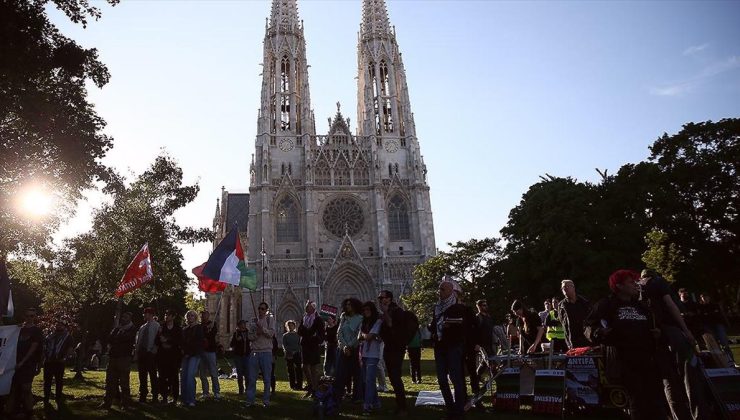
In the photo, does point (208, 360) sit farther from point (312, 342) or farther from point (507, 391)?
point (507, 391)

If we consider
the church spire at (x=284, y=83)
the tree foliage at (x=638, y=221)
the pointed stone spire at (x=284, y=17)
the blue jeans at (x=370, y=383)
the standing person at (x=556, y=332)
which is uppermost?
the pointed stone spire at (x=284, y=17)

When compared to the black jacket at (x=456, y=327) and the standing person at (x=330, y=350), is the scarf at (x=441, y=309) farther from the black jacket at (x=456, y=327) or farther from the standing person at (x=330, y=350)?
the standing person at (x=330, y=350)

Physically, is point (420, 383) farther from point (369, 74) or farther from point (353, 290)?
point (369, 74)

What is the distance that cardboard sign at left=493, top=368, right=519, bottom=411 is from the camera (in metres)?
7.50

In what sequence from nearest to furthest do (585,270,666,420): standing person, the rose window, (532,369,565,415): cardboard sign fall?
(585,270,666,420): standing person, (532,369,565,415): cardboard sign, the rose window

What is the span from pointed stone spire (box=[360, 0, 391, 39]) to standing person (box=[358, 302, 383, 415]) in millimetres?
46421

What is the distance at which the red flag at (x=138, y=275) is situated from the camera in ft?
38.3

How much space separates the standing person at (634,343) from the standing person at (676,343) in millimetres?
440

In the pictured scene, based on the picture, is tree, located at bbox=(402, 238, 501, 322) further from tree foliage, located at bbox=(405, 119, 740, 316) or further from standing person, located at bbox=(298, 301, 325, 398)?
standing person, located at bbox=(298, 301, 325, 398)

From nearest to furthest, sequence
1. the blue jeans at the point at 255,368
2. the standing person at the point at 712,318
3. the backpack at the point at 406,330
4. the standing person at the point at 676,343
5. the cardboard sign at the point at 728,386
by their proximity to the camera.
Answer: the standing person at the point at 676,343, the cardboard sign at the point at 728,386, the backpack at the point at 406,330, the blue jeans at the point at 255,368, the standing person at the point at 712,318

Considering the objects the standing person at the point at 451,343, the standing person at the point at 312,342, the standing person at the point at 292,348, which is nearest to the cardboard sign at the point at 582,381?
the standing person at the point at 451,343

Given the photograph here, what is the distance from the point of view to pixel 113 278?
20703 millimetres

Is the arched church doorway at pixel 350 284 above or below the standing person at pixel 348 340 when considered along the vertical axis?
above

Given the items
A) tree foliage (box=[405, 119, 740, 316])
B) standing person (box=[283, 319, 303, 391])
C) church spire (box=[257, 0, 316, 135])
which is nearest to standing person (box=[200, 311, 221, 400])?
standing person (box=[283, 319, 303, 391])
